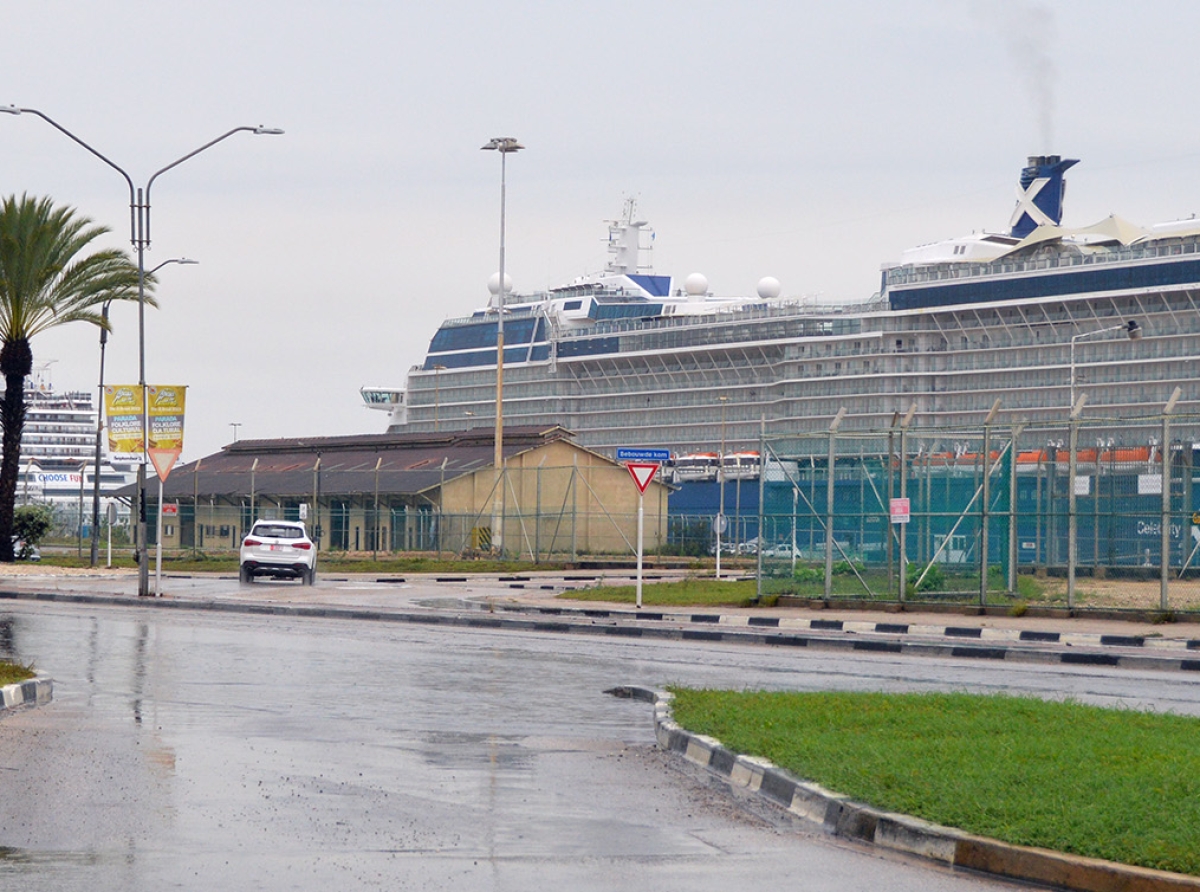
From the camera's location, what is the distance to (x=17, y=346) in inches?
1598

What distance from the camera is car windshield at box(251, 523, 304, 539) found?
124 feet

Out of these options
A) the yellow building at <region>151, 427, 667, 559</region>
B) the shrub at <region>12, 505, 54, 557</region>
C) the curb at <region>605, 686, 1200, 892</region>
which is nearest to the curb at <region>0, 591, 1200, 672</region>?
the curb at <region>605, 686, 1200, 892</region>

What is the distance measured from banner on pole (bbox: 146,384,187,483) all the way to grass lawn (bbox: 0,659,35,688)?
1703 centimetres

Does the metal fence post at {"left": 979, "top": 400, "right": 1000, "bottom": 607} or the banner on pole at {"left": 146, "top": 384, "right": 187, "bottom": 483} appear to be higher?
the banner on pole at {"left": 146, "top": 384, "right": 187, "bottom": 483}

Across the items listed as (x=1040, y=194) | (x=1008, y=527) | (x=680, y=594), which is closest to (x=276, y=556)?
(x=680, y=594)

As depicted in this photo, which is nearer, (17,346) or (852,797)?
(852,797)

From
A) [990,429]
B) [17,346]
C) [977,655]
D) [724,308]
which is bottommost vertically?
[977,655]

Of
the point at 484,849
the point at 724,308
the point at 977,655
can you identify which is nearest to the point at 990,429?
the point at 977,655

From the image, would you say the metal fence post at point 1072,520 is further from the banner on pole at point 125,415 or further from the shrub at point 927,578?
the banner on pole at point 125,415

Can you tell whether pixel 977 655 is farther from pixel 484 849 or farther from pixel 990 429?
pixel 484 849

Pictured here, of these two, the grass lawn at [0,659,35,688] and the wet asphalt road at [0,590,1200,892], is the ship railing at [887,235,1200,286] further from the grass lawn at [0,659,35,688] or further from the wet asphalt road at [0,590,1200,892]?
the grass lawn at [0,659,35,688]

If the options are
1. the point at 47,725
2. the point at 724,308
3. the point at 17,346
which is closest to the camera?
the point at 47,725

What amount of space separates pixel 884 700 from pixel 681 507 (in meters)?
81.7

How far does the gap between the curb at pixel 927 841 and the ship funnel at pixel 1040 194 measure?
94905 millimetres
